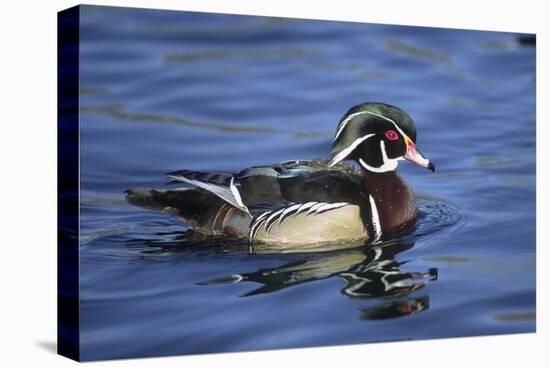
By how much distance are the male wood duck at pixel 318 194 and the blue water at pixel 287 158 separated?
80 mm

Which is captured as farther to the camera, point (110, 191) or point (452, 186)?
point (452, 186)

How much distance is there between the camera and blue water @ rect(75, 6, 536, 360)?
272 inches

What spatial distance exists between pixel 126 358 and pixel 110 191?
38.8 inches

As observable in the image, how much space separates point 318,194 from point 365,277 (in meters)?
0.61

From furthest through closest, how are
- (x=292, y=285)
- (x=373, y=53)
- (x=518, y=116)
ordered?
(x=518, y=116), (x=373, y=53), (x=292, y=285)

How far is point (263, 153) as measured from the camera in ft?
24.3

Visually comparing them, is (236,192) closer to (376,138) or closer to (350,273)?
(350,273)

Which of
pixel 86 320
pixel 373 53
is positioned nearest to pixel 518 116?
pixel 373 53

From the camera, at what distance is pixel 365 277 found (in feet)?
24.6

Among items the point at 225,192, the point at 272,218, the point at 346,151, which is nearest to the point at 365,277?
the point at 272,218

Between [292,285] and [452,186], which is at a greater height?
[452,186]

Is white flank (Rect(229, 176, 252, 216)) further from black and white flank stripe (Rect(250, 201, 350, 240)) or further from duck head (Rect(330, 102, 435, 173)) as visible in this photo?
duck head (Rect(330, 102, 435, 173))

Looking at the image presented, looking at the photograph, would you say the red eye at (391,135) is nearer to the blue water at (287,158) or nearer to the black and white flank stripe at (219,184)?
the blue water at (287,158)

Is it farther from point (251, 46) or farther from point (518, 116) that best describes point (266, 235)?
point (518, 116)
